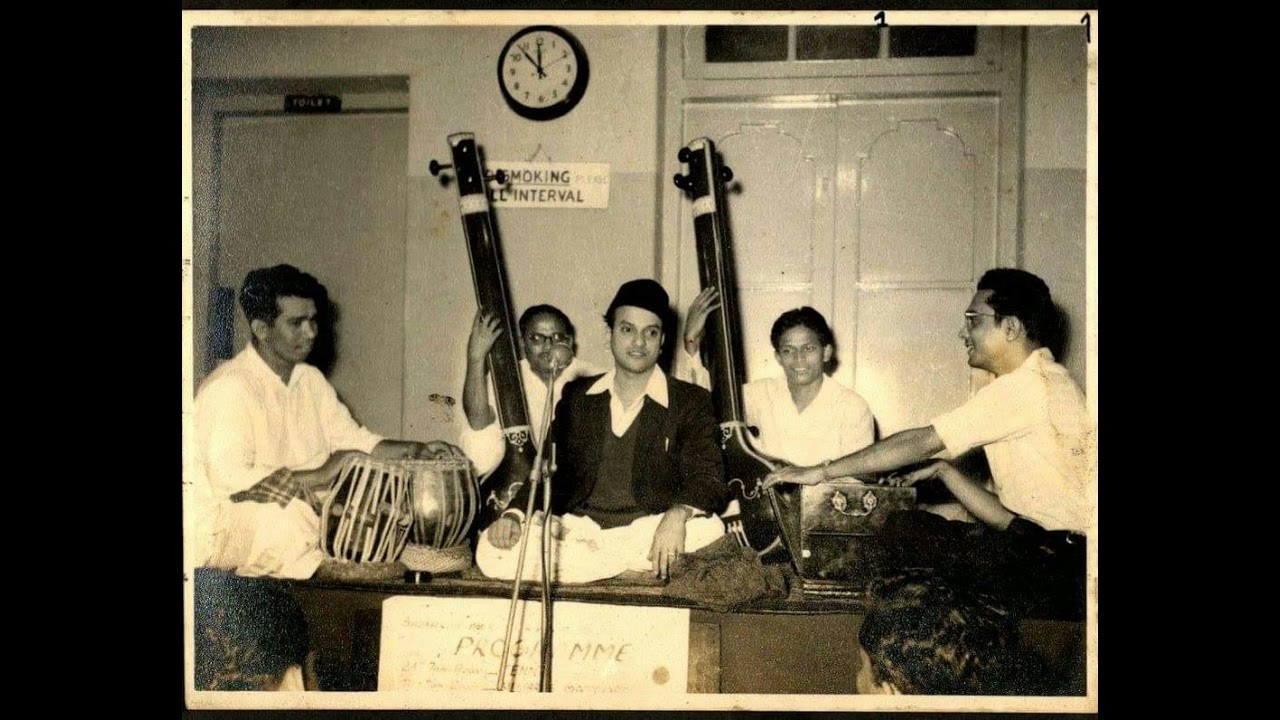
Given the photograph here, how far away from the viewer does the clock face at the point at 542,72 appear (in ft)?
10.2

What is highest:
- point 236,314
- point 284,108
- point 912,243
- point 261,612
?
point 284,108

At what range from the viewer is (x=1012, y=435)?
3029 mm

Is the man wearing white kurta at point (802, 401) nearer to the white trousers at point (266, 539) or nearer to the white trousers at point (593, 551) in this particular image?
the white trousers at point (593, 551)

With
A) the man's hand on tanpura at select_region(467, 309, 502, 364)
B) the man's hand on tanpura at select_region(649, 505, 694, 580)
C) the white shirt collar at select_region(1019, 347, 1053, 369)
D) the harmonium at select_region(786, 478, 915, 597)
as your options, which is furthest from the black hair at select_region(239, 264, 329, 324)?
the white shirt collar at select_region(1019, 347, 1053, 369)

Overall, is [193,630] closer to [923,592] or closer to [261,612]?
[261,612]

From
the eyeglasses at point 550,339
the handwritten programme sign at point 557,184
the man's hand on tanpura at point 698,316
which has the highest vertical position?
the handwritten programme sign at point 557,184

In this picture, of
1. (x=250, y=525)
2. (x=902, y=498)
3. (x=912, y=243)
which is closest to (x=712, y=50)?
(x=912, y=243)

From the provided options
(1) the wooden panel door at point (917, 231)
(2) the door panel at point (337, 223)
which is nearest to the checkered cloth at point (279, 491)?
(2) the door panel at point (337, 223)

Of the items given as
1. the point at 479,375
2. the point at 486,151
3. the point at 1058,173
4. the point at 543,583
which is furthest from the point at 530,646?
the point at 1058,173

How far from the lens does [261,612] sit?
3055 mm

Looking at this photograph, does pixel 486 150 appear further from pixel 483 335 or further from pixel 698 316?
pixel 698 316

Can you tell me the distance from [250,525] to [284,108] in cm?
117

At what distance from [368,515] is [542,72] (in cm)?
131

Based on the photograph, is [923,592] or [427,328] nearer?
[923,592]
